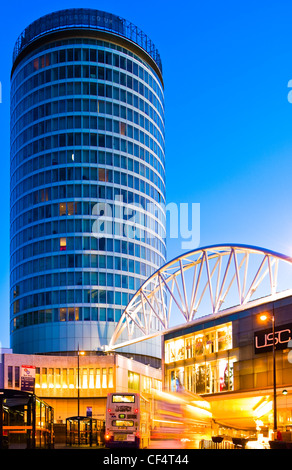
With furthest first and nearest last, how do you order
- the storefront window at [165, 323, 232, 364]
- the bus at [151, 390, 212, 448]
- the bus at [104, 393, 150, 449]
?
the storefront window at [165, 323, 232, 364]
the bus at [104, 393, 150, 449]
the bus at [151, 390, 212, 448]

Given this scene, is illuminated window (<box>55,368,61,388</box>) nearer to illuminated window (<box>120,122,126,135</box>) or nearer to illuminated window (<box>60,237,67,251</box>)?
illuminated window (<box>60,237,67,251</box>)

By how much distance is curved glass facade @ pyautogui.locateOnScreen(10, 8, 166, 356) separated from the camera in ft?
414

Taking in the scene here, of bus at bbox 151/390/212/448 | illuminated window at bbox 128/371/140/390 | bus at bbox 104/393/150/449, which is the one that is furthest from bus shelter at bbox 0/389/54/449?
illuminated window at bbox 128/371/140/390

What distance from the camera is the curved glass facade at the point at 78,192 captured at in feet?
414

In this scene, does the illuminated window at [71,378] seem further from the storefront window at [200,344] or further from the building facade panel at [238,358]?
the building facade panel at [238,358]

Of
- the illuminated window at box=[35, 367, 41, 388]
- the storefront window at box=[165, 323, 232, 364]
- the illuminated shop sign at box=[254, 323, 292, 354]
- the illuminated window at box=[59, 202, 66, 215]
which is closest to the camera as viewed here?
the illuminated shop sign at box=[254, 323, 292, 354]

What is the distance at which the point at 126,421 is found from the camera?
157 ft

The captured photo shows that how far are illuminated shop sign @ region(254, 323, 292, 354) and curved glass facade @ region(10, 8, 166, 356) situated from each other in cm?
6169

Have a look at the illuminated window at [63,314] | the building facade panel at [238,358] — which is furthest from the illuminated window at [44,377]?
the building facade panel at [238,358]

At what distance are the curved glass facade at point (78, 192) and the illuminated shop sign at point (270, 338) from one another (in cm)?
6169

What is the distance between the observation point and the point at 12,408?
36062mm

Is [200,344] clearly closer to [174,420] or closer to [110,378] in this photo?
[174,420]

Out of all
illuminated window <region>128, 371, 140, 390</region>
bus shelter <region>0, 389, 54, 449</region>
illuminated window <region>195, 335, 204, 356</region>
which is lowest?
illuminated window <region>128, 371, 140, 390</region>

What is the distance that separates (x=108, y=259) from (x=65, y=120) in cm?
2877
